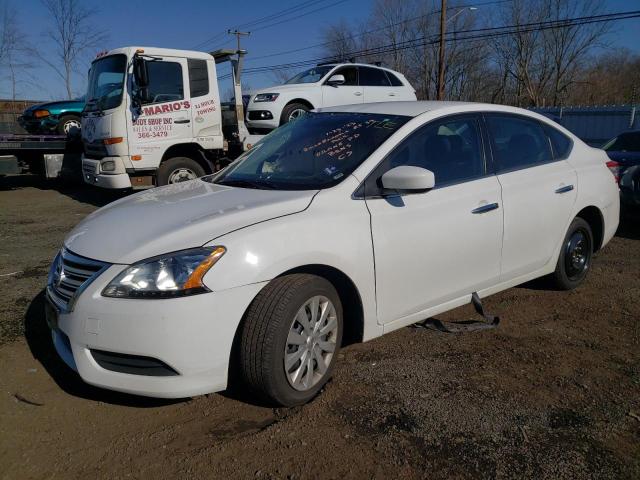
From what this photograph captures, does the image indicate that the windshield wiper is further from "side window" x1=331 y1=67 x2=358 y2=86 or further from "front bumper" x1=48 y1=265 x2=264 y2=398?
"side window" x1=331 y1=67 x2=358 y2=86

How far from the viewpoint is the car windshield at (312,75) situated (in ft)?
39.5

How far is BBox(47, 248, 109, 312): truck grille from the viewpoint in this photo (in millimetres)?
2664

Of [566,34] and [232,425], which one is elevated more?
[566,34]

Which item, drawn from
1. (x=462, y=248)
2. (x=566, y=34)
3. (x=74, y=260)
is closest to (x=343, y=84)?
(x=462, y=248)

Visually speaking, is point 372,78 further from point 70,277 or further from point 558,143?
point 70,277

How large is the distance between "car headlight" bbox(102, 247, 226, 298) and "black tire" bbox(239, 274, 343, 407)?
31 centimetres

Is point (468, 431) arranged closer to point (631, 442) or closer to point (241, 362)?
point (631, 442)

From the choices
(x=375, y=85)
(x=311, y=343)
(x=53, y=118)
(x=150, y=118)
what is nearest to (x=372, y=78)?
(x=375, y=85)

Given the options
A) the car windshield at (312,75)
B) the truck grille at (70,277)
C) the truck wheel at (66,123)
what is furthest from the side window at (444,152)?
the truck wheel at (66,123)

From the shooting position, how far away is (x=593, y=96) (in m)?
44.2

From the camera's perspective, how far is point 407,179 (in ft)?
9.96

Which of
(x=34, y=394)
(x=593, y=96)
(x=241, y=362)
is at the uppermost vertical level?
(x=593, y=96)

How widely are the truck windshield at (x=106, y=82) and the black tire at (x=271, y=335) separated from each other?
6869 millimetres

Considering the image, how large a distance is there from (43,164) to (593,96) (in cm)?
4526
